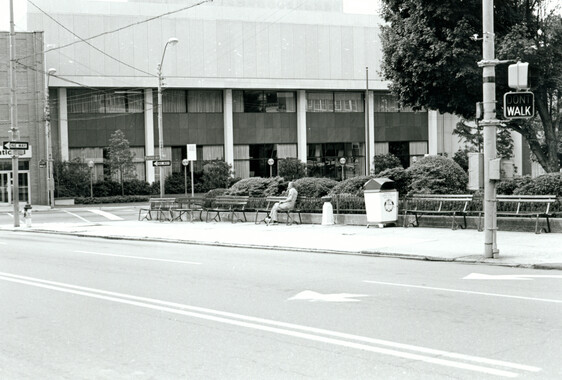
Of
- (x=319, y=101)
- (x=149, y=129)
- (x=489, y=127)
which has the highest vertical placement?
(x=319, y=101)

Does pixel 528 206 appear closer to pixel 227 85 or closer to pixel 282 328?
pixel 282 328

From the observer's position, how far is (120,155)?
5722 centimetres

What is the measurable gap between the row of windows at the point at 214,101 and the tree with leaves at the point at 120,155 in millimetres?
4391

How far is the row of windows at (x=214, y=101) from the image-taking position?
198 feet

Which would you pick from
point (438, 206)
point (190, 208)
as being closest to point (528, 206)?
point (438, 206)

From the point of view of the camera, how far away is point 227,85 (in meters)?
62.2

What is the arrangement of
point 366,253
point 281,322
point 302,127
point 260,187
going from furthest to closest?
point 302,127 → point 260,187 → point 366,253 → point 281,322

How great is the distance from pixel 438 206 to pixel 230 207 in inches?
410

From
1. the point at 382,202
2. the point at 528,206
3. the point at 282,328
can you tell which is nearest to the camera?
the point at 282,328

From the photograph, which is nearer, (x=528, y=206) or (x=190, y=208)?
(x=528, y=206)

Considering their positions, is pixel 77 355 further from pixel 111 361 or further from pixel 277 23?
pixel 277 23

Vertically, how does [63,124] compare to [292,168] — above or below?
above

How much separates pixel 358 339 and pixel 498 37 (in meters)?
20.5

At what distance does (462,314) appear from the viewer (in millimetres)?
8664
